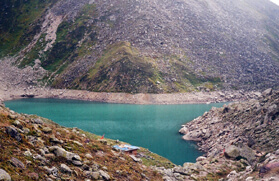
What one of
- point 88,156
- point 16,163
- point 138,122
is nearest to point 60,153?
point 16,163

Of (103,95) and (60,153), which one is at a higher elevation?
(60,153)

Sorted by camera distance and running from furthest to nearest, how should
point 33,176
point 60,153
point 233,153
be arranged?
1. point 233,153
2. point 60,153
3. point 33,176

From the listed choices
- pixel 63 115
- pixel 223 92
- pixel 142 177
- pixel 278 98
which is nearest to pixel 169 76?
pixel 223 92

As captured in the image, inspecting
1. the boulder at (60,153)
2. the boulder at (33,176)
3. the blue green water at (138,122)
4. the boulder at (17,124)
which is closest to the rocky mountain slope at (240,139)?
the blue green water at (138,122)

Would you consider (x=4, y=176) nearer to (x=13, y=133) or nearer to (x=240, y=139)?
(x=13, y=133)

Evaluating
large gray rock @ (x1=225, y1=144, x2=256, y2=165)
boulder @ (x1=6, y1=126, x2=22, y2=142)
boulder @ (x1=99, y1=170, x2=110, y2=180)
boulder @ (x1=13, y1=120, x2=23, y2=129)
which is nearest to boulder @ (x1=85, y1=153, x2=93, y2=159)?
boulder @ (x1=99, y1=170, x2=110, y2=180)

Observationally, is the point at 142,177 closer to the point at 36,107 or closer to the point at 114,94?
the point at 36,107
